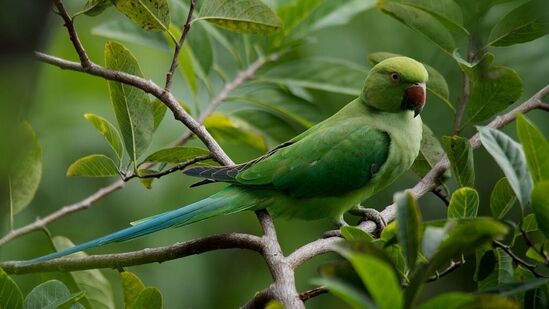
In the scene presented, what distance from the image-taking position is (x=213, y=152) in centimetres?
286

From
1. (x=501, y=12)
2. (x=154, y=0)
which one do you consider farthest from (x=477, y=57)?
(x=501, y=12)

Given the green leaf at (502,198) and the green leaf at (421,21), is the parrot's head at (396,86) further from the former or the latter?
the green leaf at (502,198)

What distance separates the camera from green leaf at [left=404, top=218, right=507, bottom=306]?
1.55m

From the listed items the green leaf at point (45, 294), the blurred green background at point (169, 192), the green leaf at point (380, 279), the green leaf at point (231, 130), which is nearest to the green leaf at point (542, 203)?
the green leaf at point (380, 279)

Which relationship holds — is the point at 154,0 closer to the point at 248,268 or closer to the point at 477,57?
the point at 477,57

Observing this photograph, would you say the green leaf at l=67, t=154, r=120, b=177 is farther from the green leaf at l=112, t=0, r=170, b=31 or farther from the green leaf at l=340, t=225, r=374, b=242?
the green leaf at l=340, t=225, r=374, b=242

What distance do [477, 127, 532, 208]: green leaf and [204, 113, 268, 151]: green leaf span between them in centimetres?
177

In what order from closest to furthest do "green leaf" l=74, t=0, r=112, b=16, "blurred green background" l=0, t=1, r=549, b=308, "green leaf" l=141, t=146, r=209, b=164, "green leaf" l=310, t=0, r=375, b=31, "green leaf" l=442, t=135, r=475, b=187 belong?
"green leaf" l=442, t=135, r=475, b=187, "green leaf" l=74, t=0, r=112, b=16, "green leaf" l=141, t=146, r=209, b=164, "green leaf" l=310, t=0, r=375, b=31, "blurred green background" l=0, t=1, r=549, b=308

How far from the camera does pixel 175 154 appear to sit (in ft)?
9.45

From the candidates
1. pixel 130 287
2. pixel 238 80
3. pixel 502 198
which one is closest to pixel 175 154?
pixel 130 287

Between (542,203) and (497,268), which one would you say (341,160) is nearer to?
(497,268)

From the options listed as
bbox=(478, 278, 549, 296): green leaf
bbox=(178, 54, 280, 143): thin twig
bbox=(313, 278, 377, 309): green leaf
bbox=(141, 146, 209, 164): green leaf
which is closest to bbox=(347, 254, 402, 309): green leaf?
bbox=(313, 278, 377, 309): green leaf

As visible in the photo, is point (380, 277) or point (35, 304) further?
point (35, 304)

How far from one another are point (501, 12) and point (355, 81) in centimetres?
179
